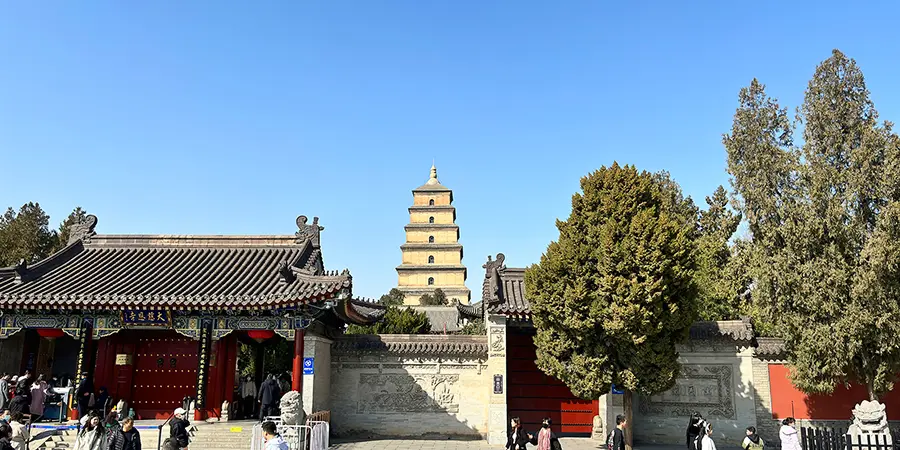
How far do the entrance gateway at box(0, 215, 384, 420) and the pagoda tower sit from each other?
1592 inches

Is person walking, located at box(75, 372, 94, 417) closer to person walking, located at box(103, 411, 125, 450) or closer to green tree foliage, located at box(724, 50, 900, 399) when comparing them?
person walking, located at box(103, 411, 125, 450)

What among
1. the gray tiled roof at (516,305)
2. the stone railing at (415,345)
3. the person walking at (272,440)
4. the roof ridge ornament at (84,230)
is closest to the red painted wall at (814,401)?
the gray tiled roof at (516,305)

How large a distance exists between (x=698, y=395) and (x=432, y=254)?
43.7m

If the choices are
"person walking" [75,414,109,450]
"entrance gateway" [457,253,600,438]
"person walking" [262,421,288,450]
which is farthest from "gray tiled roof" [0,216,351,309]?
"person walking" [262,421,288,450]

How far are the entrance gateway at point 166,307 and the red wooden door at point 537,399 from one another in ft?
15.0

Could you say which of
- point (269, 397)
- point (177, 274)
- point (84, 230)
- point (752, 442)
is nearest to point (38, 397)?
point (177, 274)

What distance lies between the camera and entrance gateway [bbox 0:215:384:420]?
44.0ft

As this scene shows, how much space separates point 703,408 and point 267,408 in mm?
11303

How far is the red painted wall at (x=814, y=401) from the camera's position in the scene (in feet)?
49.8

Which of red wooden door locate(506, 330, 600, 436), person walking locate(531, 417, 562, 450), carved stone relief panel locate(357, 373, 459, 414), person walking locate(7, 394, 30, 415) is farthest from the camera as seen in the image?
red wooden door locate(506, 330, 600, 436)

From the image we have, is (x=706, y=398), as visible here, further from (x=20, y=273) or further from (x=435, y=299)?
(x=435, y=299)

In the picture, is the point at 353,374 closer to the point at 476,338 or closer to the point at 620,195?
the point at 476,338

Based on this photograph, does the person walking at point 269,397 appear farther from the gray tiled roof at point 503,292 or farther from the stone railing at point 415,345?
the gray tiled roof at point 503,292

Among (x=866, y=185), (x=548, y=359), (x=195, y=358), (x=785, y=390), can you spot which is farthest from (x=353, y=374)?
(x=866, y=185)
